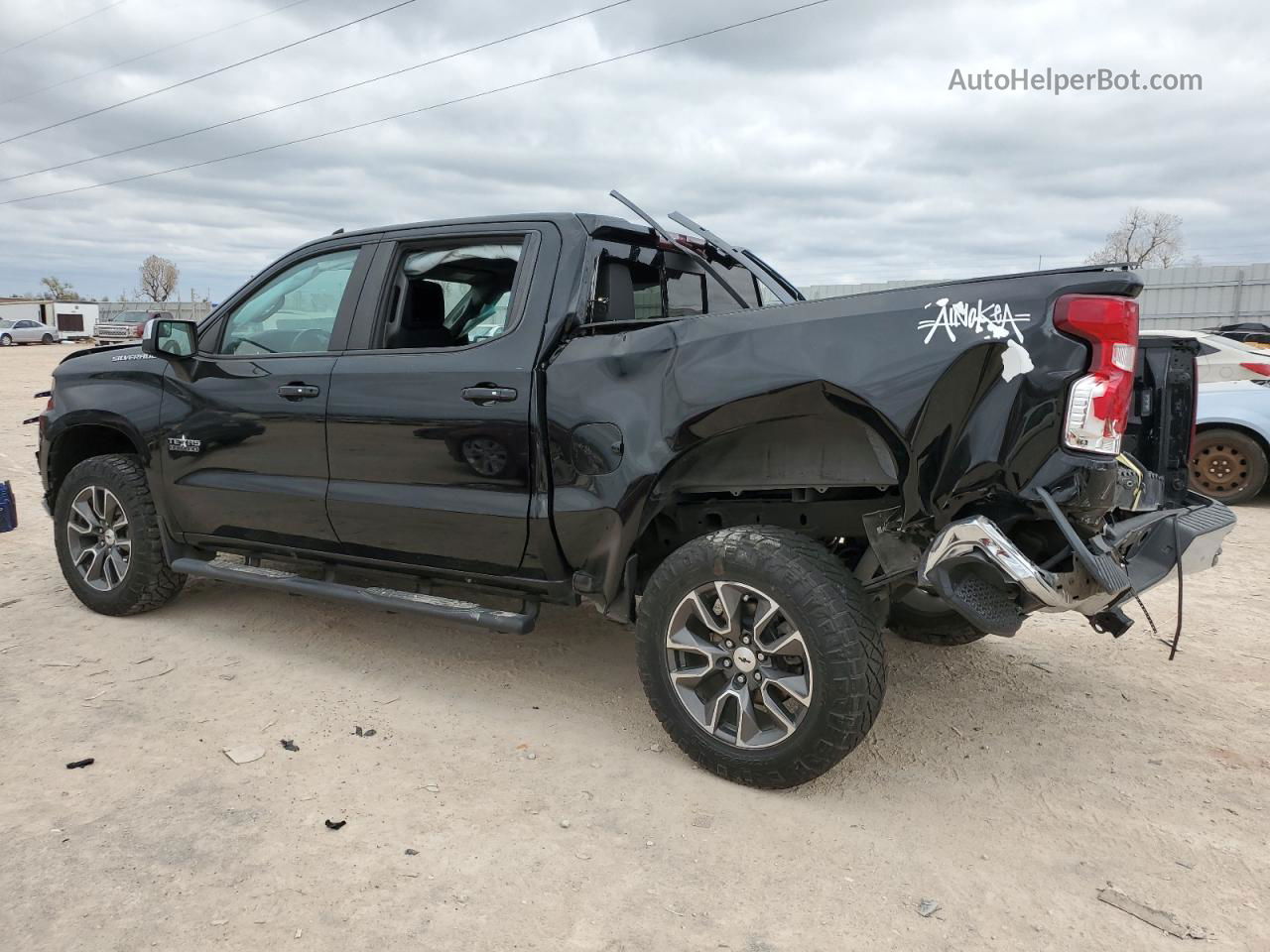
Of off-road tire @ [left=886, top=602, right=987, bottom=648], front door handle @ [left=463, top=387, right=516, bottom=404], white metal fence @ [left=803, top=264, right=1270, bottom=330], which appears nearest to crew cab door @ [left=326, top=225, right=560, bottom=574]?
front door handle @ [left=463, top=387, right=516, bottom=404]

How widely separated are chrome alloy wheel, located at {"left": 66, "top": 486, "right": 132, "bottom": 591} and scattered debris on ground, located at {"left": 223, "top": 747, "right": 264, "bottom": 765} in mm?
1835

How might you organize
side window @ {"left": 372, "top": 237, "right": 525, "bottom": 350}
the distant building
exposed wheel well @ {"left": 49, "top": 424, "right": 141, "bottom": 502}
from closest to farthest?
side window @ {"left": 372, "top": 237, "right": 525, "bottom": 350} < exposed wheel well @ {"left": 49, "top": 424, "right": 141, "bottom": 502} < the distant building

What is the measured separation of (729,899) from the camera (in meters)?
2.54

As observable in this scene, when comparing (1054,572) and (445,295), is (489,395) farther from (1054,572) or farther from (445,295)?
(1054,572)

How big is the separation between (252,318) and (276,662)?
1664 millimetres

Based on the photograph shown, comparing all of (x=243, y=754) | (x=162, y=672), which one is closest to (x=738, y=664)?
(x=243, y=754)

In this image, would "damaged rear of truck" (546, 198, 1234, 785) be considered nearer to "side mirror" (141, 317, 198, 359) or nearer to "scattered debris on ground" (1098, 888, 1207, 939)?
"scattered debris on ground" (1098, 888, 1207, 939)

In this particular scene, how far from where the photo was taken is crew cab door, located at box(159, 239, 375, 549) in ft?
13.4

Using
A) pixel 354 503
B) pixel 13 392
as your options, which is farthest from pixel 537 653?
pixel 13 392

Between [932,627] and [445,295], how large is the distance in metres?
2.75

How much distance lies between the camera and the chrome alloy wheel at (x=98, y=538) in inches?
186

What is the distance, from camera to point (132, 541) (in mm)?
4660

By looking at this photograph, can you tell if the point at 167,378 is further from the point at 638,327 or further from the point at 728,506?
the point at 728,506

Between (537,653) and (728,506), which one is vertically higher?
(728,506)
